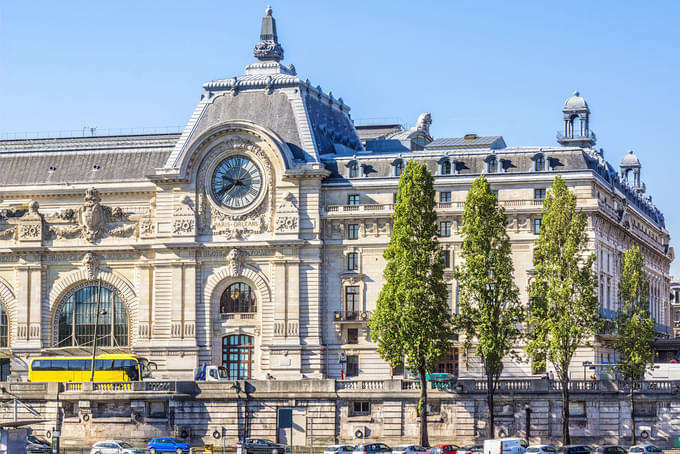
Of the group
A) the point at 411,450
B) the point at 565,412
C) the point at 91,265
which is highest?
the point at 91,265

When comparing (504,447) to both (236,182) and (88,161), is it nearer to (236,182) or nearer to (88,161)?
(236,182)

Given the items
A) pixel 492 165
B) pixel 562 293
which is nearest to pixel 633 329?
pixel 562 293

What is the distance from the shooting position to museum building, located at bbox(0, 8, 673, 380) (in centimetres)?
11662

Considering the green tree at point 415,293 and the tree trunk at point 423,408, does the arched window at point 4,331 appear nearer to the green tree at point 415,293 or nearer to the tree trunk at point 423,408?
the green tree at point 415,293

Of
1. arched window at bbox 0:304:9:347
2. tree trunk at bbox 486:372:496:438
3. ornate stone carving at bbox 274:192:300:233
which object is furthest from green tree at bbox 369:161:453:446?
arched window at bbox 0:304:9:347

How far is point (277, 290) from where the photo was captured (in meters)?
118

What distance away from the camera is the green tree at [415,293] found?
10100 centimetres

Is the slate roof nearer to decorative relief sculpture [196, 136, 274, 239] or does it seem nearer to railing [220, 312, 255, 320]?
decorative relief sculpture [196, 136, 274, 239]

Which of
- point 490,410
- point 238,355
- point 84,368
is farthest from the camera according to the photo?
point 238,355

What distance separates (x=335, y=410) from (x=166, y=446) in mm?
11793

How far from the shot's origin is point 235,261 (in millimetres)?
119438

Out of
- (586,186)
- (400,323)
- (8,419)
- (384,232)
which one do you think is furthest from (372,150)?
(8,419)

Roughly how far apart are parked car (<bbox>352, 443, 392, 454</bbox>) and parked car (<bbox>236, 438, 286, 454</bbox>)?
21.4ft

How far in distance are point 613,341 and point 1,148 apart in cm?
5541
